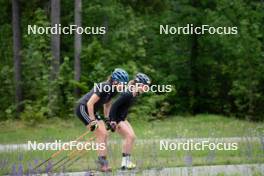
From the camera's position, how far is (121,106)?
37.5 feet

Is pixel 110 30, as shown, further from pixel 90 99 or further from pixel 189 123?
pixel 90 99

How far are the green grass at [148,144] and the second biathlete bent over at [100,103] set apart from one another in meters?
0.73

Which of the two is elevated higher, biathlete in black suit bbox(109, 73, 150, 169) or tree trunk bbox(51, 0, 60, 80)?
tree trunk bbox(51, 0, 60, 80)

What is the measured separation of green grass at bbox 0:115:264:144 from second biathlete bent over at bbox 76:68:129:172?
4990mm

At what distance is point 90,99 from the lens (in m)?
10.9

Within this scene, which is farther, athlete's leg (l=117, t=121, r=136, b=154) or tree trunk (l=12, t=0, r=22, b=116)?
tree trunk (l=12, t=0, r=22, b=116)

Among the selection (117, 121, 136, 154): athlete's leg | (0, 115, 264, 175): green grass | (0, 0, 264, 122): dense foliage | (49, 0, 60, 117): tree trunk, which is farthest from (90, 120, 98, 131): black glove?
(49, 0, 60, 117): tree trunk

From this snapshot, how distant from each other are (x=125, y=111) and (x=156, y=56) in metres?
21.8

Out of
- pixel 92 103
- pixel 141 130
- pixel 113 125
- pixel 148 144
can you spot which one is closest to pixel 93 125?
pixel 92 103

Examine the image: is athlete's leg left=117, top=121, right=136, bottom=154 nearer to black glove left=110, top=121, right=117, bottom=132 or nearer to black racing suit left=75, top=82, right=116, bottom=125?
black glove left=110, top=121, right=117, bottom=132

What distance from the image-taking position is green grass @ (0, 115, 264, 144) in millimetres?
17094

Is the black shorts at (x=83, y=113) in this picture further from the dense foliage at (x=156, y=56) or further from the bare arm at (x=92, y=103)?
the dense foliage at (x=156, y=56)

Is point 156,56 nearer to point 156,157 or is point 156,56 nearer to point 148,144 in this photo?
point 148,144

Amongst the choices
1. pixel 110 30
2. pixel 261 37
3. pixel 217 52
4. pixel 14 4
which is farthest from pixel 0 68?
pixel 261 37
